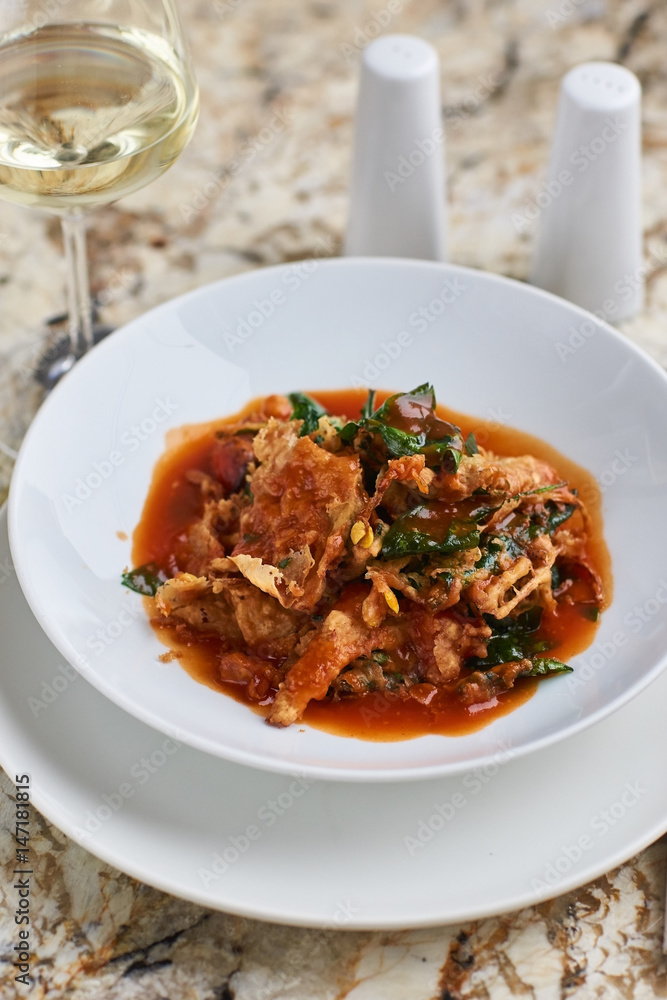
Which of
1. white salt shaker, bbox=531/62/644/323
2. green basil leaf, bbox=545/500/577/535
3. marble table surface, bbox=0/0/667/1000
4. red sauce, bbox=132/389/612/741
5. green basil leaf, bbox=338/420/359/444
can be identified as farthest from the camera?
white salt shaker, bbox=531/62/644/323

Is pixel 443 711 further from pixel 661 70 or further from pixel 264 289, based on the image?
pixel 661 70

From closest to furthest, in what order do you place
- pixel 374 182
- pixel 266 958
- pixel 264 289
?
1. pixel 266 958
2. pixel 264 289
3. pixel 374 182

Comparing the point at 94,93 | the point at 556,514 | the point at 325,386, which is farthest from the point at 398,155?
the point at 556,514

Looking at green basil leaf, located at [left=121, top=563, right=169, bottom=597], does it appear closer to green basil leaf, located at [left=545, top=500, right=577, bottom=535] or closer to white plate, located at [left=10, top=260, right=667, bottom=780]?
white plate, located at [left=10, top=260, right=667, bottom=780]

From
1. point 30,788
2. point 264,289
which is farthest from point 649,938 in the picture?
point 264,289

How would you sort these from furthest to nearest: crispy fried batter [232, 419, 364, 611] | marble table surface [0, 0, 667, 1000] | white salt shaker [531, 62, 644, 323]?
white salt shaker [531, 62, 644, 323]
crispy fried batter [232, 419, 364, 611]
marble table surface [0, 0, 667, 1000]

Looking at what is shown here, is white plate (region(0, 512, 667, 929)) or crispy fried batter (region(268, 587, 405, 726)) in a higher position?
crispy fried batter (region(268, 587, 405, 726))

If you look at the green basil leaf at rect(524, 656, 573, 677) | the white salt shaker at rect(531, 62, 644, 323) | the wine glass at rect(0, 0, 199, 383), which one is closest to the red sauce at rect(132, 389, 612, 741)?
the green basil leaf at rect(524, 656, 573, 677)

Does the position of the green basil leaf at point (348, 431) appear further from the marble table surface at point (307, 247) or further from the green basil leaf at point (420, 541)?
the marble table surface at point (307, 247)
